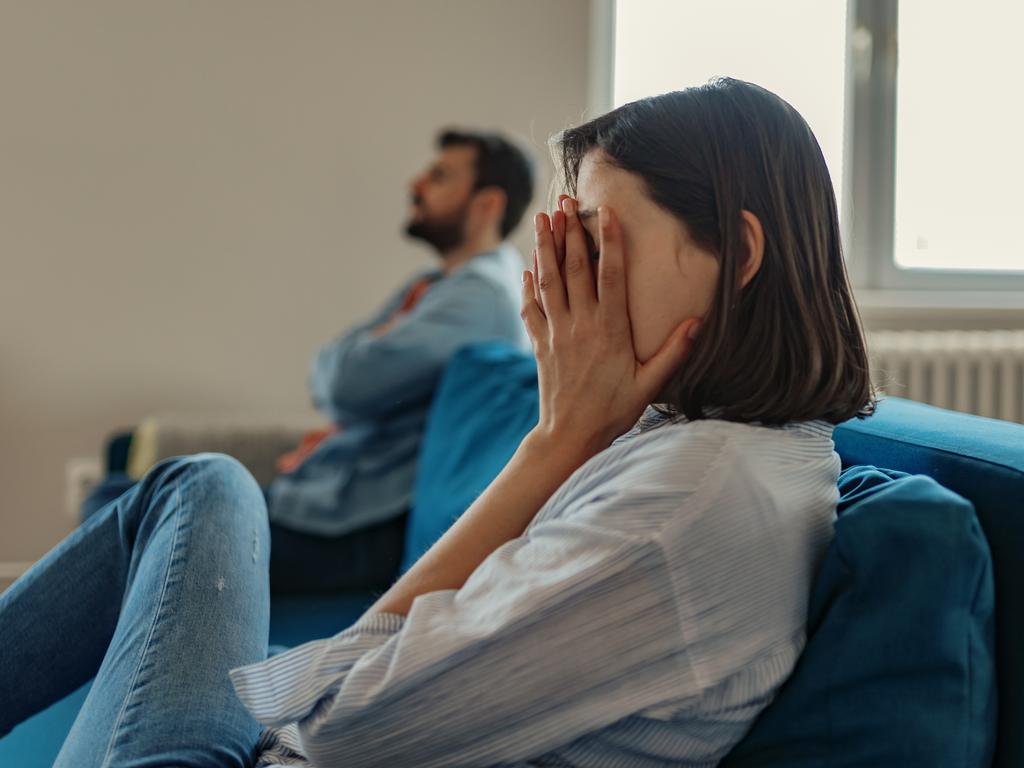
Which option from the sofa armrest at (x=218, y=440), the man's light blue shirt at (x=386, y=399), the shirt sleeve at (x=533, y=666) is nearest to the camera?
the shirt sleeve at (x=533, y=666)

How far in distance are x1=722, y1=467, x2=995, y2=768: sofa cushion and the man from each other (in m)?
1.32

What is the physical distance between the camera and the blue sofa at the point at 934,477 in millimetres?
679

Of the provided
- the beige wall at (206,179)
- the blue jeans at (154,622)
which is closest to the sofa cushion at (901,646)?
the blue jeans at (154,622)

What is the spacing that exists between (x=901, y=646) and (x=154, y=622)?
62cm

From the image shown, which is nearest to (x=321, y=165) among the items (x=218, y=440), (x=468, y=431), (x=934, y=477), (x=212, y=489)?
(x=218, y=440)

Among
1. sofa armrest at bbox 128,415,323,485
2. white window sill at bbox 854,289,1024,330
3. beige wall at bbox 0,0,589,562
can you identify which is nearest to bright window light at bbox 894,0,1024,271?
white window sill at bbox 854,289,1024,330

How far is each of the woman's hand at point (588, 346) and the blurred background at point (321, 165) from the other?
2.19 metres

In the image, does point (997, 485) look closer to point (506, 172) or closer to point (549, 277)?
point (549, 277)

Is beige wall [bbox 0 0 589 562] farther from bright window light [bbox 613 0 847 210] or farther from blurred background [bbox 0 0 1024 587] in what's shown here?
bright window light [bbox 613 0 847 210]

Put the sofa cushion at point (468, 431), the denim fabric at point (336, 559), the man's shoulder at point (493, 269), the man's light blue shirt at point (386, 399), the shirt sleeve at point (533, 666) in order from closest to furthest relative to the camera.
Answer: the shirt sleeve at point (533, 666), the sofa cushion at point (468, 431), the denim fabric at point (336, 559), the man's light blue shirt at point (386, 399), the man's shoulder at point (493, 269)

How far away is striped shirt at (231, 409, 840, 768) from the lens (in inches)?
25.4

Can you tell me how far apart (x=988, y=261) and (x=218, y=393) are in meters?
2.34

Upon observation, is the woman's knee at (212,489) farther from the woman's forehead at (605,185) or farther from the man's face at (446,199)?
the man's face at (446,199)

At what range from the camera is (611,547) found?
2.12ft
